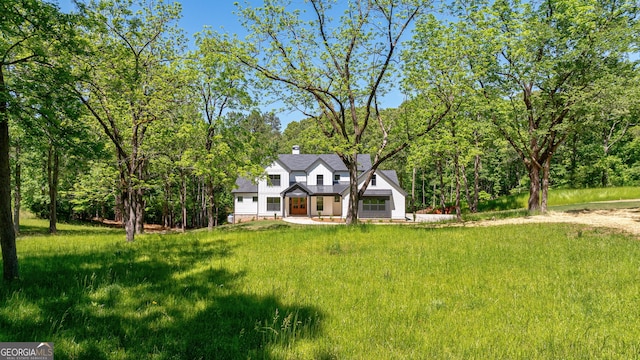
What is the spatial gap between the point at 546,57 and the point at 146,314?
73.7 ft

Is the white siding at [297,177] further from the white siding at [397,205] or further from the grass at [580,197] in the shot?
the grass at [580,197]

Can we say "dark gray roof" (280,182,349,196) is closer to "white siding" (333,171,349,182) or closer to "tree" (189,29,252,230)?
"white siding" (333,171,349,182)

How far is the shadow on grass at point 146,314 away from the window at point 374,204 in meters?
35.2

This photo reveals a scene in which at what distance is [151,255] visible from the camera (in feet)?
27.0

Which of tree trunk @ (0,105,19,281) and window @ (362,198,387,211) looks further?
window @ (362,198,387,211)

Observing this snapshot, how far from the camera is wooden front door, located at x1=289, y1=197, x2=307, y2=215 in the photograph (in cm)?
4356

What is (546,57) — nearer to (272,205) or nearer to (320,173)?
(320,173)

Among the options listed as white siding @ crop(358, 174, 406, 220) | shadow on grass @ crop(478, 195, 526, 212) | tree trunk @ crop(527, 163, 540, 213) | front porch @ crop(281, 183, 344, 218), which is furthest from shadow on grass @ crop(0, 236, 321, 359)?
shadow on grass @ crop(478, 195, 526, 212)

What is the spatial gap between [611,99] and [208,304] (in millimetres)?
20487

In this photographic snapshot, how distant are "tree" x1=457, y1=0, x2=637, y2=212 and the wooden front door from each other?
28.7 metres

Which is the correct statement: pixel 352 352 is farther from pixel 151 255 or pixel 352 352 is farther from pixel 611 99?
pixel 611 99

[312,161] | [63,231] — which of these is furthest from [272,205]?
[63,231]

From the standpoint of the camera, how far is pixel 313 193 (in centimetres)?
4147

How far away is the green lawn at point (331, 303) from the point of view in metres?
3.61
